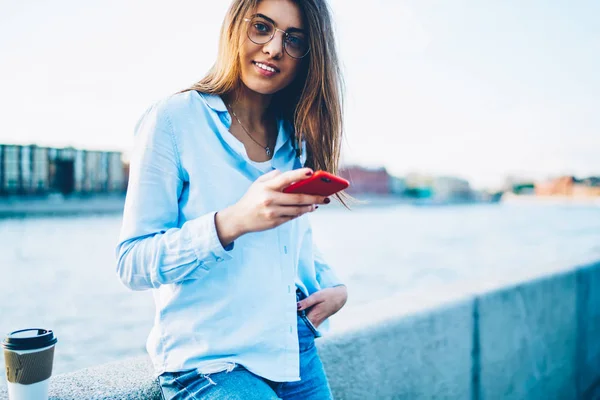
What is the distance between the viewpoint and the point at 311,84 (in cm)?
131

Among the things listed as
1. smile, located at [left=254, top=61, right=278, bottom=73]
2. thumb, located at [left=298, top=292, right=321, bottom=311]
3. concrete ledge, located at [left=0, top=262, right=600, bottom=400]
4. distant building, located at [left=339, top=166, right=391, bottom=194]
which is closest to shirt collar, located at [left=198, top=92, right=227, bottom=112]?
smile, located at [left=254, top=61, right=278, bottom=73]

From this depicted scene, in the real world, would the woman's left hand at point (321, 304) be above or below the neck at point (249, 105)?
below

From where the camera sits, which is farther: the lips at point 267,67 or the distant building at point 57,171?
the distant building at point 57,171

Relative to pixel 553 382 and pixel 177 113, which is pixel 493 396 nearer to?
pixel 553 382

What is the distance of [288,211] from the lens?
2.82 feet

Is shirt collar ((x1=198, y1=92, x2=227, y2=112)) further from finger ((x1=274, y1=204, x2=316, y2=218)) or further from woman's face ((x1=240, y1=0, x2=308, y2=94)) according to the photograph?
finger ((x1=274, y1=204, x2=316, y2=218))

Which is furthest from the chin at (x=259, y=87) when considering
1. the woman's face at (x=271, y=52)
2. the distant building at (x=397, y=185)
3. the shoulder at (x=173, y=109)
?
the distant building at (x=397, y=185)

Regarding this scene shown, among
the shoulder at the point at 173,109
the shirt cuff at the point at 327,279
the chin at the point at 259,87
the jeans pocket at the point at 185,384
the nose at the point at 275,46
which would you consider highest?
the nose at the point at 275,46

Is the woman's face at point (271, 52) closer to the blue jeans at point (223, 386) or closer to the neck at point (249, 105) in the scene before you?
the neck at point (249, 105)

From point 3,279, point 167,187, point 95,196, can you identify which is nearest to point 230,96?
point 167,187

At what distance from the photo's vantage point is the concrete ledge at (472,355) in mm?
1275

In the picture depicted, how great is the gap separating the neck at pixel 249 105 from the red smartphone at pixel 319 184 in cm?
49

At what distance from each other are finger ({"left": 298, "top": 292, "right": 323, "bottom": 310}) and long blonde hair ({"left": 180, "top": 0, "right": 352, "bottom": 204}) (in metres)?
0.29

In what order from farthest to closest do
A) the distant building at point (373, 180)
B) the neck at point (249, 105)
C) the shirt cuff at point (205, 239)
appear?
the distant building at point (373, 180)
the neck at point (249, 105)
the shirt cuff at point (205, 239)
